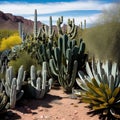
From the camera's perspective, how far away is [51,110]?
934cm

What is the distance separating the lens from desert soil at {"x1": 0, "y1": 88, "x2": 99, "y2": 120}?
29.3 ft

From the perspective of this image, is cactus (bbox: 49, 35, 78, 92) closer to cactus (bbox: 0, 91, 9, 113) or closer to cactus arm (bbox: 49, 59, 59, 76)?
cactus arm (bbox: 49, 59, 59, 76)

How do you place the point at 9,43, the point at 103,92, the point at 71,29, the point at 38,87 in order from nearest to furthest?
the point at 103,92, the point at 38,87, the point at 71,29, the point at 9,43

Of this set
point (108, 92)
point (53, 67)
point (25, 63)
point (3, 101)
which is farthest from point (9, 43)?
point (108, 92)

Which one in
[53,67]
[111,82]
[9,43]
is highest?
[9,43]

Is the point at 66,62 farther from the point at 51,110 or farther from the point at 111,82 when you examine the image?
the point at 111,82

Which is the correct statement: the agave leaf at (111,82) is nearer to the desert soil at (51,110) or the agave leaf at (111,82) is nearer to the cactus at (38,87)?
the desert soil at (51,110)

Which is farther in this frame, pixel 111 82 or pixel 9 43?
pixel 9 43

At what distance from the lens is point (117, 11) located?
11664 mm

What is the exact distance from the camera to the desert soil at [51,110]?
29.3 ft

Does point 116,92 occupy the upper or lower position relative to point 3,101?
upper

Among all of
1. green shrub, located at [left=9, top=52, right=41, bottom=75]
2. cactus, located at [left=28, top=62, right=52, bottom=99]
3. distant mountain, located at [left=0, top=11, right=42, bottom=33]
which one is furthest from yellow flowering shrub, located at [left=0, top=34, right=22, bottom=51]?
distant mountain, located at [left=0, top=11, right=42, bottom=33]

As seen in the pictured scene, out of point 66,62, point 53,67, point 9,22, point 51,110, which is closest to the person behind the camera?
point 51,110

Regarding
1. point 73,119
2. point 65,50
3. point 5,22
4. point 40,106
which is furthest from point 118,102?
point 5,22
